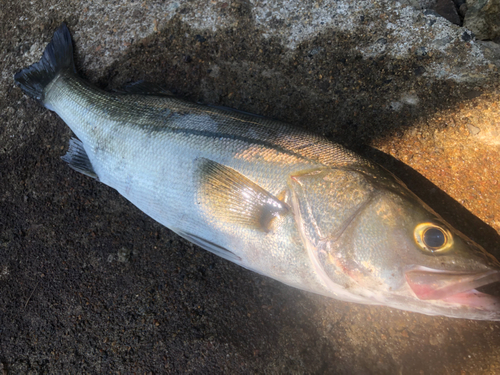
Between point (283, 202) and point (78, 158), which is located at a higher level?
point (78, 158)

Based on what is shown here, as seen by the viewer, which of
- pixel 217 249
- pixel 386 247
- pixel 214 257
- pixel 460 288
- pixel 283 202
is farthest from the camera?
pixel 214 257

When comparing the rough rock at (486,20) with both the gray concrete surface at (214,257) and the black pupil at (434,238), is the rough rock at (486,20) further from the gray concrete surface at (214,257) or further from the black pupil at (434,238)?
the black pupil at (434,238)

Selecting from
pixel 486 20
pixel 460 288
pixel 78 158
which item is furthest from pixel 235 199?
pixel 486 20

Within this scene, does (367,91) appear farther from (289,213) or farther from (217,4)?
(217,4)

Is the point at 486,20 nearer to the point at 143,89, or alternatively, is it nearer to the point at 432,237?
the point at 432,237

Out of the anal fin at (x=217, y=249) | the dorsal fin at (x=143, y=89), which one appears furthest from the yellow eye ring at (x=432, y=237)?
the dorsal fin at (x=143, y=89)

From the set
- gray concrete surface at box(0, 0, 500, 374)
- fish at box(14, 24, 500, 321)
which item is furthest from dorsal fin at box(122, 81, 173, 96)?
gray concrete surface at box(0, 0, 500, 374)

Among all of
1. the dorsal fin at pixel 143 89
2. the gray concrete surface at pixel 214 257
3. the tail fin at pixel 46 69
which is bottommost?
the gray concrete surface at pixel 214 257
